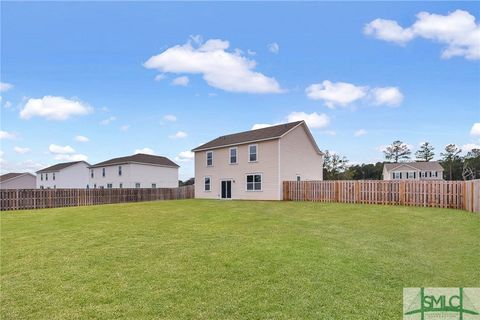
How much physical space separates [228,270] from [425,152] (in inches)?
3175

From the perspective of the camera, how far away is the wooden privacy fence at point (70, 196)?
23578 millimetres

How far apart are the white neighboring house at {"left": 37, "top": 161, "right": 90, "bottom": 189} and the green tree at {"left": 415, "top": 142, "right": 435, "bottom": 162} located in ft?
230

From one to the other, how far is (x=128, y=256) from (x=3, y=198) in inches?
843

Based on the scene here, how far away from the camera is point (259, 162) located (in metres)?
27.2

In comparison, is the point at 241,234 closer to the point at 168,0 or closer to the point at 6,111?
the point at 168,0

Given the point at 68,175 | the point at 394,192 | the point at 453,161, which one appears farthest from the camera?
the point at 453,161

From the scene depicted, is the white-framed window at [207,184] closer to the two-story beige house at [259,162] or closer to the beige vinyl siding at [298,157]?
the two-story beige house at [259,162]

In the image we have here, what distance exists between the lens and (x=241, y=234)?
31.4 ft

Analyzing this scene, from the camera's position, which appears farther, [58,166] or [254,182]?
[58,166]

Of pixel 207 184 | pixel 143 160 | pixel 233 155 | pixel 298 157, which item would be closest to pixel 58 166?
pixel 143 160

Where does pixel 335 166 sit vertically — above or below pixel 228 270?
above

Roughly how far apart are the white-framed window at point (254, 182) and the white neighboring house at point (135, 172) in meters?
19.5

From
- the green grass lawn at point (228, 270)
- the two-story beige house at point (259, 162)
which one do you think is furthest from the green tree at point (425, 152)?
the green grass lawn at point (228, 270)

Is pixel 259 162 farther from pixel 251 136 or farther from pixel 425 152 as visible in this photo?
pixel 425 152
